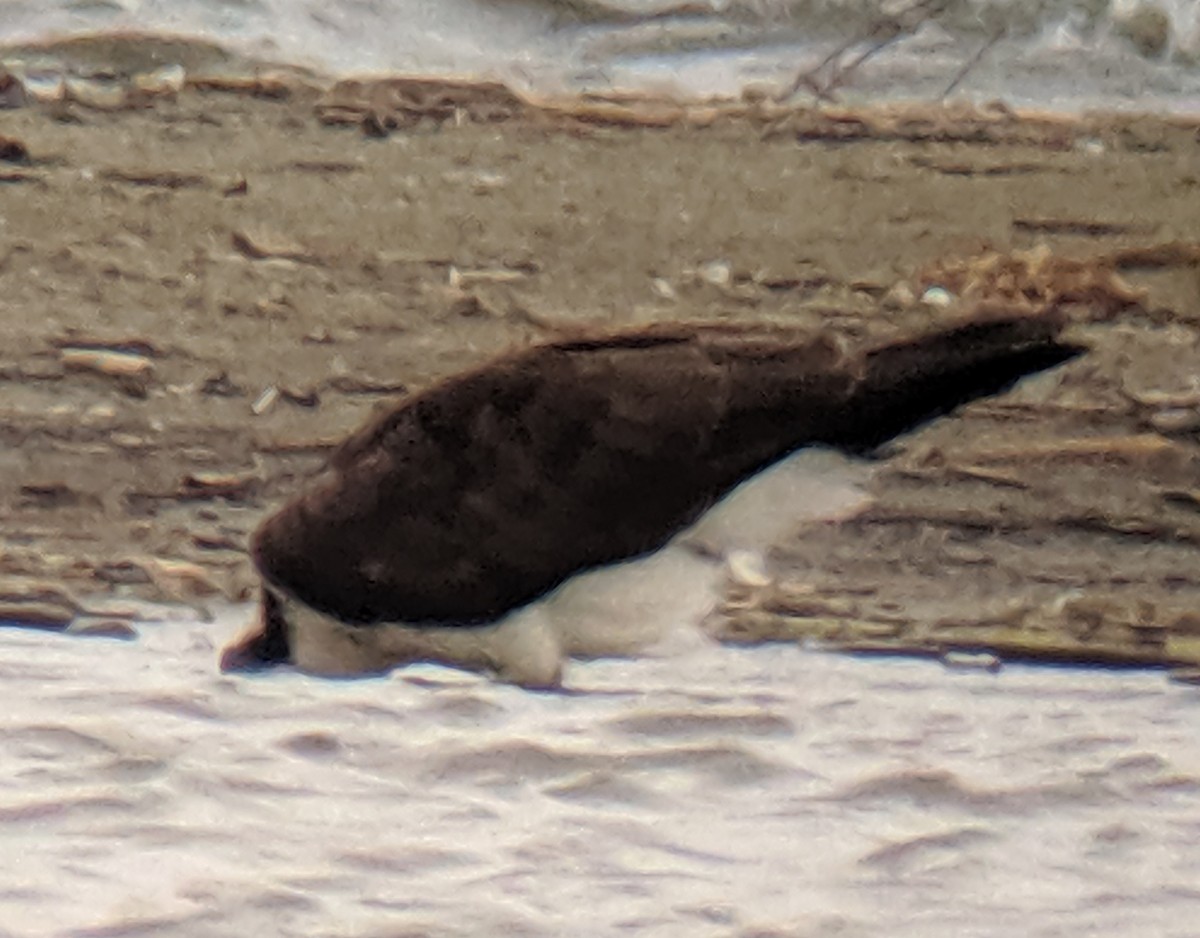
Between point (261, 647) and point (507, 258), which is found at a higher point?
point (507, 258)

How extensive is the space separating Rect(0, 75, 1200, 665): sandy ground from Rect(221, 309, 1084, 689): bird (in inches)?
0.4

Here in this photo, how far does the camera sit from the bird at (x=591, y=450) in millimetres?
601

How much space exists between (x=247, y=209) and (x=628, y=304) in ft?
0.47

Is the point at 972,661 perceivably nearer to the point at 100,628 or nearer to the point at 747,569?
the point at 747,569

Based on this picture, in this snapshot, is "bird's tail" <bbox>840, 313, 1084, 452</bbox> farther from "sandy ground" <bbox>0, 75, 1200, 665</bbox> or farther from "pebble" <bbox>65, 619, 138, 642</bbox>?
"pebble" <bbox>65, 619, 138, 642</bbox>

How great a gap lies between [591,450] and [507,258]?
77mm

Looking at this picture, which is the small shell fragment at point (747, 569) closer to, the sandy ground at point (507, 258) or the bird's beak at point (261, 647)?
the sandy ground at point (507, 258)

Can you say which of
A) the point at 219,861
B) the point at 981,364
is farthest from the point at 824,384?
the point at 219,861

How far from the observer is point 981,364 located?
0.61m

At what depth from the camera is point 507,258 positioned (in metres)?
0.61

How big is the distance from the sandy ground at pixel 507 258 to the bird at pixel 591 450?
0.4 inches

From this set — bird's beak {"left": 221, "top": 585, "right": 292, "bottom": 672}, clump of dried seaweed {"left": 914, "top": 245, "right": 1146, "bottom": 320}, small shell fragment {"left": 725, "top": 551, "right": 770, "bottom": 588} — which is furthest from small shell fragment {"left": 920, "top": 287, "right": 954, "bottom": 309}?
bird's beak {"left": 221, "top": 585, "right": 292, "bottom": 672}

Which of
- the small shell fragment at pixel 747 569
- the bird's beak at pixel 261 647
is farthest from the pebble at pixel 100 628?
the small shell fragment at pixel 747 569

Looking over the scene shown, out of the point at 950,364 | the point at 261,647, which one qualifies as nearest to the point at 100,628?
the point at 261,647
